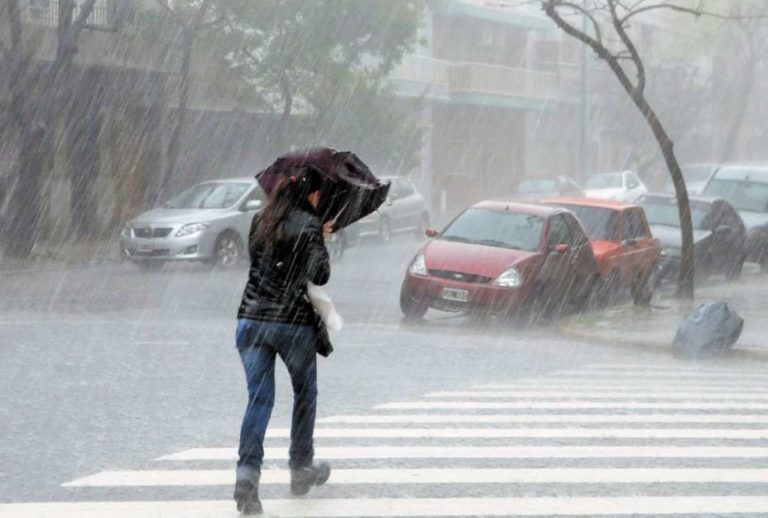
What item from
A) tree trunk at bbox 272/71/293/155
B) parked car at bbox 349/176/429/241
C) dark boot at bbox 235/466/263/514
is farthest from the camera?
tree trunk at bbox 272/71/293/155

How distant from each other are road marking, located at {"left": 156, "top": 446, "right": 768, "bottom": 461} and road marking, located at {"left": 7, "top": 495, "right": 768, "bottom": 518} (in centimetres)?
113

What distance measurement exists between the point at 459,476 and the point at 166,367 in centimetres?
539

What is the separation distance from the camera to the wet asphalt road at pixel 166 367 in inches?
336

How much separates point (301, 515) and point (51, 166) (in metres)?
25.1

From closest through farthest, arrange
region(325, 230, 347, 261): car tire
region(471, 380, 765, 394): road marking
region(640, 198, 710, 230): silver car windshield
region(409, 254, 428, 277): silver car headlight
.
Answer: region(471, 380, 765, 394): road marking < region(409, 254, 428, 277): silver car headlight < region(640, 198, 710, 230): silver car windshield < region(325, 230, 347, 261): car tire

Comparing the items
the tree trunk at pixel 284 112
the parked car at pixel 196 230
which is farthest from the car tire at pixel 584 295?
the tree trunk at pixel 284 112

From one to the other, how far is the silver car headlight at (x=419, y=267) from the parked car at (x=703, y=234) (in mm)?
6639

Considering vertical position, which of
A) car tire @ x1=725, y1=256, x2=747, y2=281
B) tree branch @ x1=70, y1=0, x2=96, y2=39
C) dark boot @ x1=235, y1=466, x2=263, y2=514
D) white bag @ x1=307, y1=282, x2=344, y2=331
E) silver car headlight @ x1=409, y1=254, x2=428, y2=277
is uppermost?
white bag @ x1=307, y1=282, x2=344, y2=331

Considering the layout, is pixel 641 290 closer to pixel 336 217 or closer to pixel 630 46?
pixel 630 46

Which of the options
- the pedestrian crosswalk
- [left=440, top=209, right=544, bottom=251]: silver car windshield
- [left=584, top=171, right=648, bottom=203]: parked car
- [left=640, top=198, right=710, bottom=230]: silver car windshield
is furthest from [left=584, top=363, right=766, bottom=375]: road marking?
[left=584, top=171, right=648, bottom=203]: parked car

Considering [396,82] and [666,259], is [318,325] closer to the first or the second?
[666,259]

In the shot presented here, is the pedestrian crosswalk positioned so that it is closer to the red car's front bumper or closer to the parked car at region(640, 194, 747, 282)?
the red car's front bumper

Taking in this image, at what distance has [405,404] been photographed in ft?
34.6

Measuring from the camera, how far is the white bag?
688 cm
